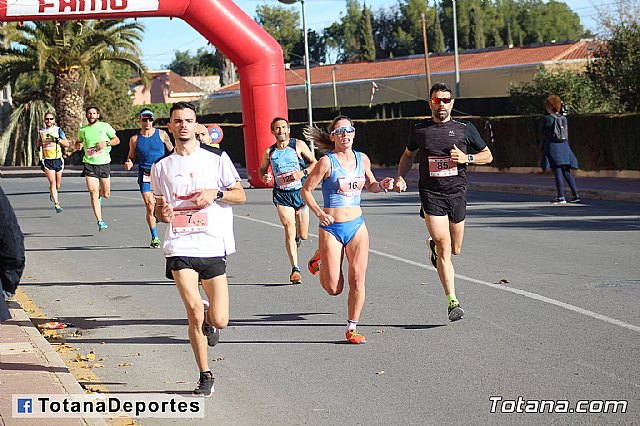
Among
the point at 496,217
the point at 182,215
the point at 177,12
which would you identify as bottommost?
the point at 496,217

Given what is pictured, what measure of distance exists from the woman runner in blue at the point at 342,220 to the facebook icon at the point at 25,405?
281 centimetres

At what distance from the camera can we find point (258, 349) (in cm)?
844

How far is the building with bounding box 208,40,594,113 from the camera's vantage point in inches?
2562

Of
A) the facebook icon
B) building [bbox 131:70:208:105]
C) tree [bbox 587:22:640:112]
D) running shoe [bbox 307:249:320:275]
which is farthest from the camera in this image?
building [bbox 131:70:208:105]

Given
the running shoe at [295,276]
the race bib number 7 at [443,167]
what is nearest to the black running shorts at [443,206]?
the race bib number 7 at [443,167]

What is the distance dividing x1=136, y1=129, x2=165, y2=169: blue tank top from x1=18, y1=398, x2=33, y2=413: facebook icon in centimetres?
894

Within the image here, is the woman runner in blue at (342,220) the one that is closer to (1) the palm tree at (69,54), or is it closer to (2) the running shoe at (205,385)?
(2) the running shoe at (205,385)

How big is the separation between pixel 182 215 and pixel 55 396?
1.39m

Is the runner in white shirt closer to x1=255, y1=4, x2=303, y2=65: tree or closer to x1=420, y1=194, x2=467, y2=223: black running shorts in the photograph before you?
x1=420, y1=194, x2=467, y2=223: black running shorts

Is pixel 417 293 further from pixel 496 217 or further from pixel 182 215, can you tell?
pixel 496 217

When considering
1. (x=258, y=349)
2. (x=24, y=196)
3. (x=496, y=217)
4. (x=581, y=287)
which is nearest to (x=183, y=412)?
(x=258, y=349)

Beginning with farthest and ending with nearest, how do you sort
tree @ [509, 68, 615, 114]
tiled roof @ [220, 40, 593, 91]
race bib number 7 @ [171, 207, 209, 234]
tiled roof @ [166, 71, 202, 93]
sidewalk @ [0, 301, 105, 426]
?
tiled roof @ [166, 71, 202, 93]
tiled roof @ [220, 40, 593, 91]
tree @ [509, 68, 615, 114]
race bib number 7 @ [171, 207, 209, 234]
sidewalk @ [0, 301, 105, 426]

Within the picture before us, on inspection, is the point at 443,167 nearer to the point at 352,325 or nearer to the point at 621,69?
the point at 352,325

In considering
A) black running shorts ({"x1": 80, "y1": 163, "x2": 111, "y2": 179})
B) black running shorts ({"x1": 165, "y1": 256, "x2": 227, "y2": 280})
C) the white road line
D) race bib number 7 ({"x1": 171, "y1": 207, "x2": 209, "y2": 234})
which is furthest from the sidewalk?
black running shorts ({"x1": 80, "y1": 163, "x2": 111, "y2": 179})
